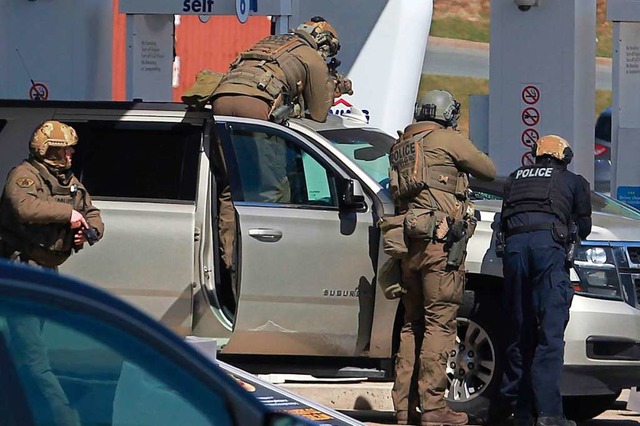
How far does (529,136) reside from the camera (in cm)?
1199

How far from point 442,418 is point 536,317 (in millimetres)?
804

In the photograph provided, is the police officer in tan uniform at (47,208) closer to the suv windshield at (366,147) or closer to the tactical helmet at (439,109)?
the suv windshield at (366,147)

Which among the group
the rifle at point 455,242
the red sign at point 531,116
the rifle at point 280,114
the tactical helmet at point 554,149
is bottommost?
the rifle at point 455,242

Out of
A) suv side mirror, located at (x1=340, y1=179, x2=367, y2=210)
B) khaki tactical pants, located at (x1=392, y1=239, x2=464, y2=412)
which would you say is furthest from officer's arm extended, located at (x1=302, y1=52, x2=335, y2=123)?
khaki tactical pants, located at (x1=392, y1=239, x2=464, y2=412)

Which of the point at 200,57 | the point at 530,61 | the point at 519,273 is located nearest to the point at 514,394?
the point at 519,273

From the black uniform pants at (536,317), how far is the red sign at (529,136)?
435 centimetres

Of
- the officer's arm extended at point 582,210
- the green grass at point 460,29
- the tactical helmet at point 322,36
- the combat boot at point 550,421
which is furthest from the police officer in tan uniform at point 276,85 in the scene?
the green grass at point 460,29

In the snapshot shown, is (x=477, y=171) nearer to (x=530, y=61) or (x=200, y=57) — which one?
(x=530, y=61)

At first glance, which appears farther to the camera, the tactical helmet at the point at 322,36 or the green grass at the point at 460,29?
the green grass at the point at 460,29

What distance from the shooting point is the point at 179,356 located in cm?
313

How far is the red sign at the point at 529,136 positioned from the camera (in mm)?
11977

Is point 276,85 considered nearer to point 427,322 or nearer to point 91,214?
point 91,214

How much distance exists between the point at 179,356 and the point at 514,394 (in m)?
4.99

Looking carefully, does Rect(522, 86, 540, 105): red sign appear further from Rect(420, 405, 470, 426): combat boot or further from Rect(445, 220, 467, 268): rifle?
Rect(420, 405, 470, 426): combat boot
